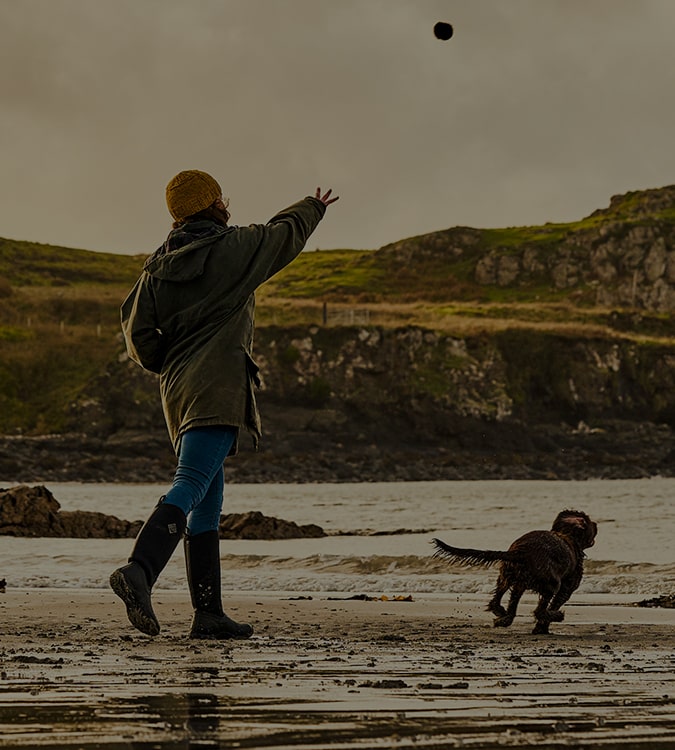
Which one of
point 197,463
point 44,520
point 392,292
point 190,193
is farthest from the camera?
point 392,292

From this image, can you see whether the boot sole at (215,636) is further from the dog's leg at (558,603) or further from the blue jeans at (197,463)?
the dog's leg at (558,603)

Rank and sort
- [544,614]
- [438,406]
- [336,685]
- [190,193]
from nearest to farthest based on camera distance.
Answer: [336,685] < [190,193] < [544,614] < [438,406]

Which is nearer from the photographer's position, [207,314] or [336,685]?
[336,685]

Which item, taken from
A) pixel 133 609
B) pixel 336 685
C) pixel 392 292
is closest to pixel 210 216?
pixel 133 609

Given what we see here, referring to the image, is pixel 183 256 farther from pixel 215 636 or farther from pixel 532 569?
pixel 532 569

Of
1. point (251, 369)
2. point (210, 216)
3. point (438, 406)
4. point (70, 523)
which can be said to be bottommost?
point (70, 523)

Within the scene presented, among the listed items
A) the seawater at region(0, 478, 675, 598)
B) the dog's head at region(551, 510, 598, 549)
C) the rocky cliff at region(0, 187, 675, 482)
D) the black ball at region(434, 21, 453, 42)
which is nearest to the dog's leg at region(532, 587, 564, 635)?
the dog's head at region(551, 510, 598, 549)

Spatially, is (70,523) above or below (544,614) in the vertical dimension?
below

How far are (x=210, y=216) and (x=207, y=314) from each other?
19.6 inches

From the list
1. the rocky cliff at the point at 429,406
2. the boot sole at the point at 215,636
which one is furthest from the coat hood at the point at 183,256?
the rocky cliff at the point at 429,406

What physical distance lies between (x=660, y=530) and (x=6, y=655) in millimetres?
11552

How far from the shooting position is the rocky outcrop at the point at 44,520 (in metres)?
14.5

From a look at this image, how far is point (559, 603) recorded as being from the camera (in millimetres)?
6586

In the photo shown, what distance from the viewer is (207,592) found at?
5.53 meters
